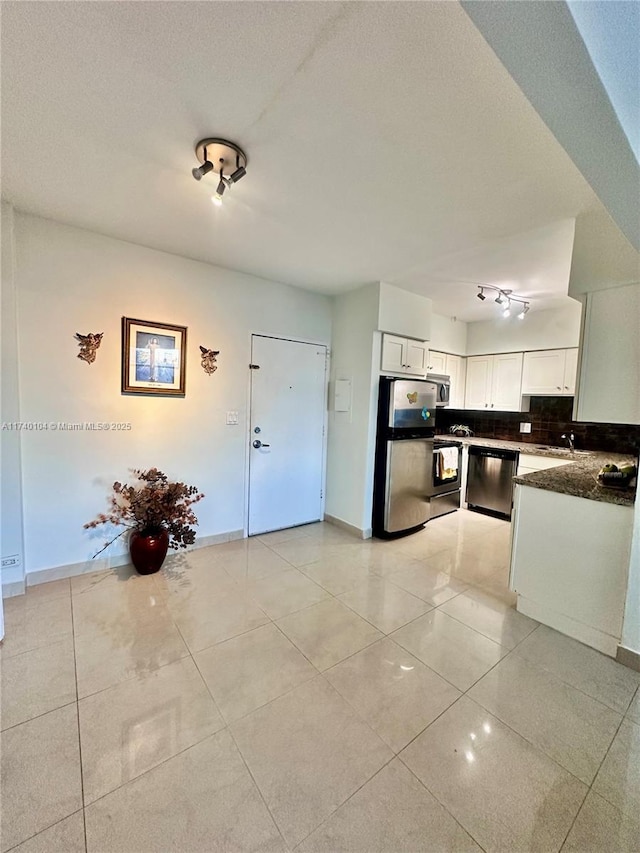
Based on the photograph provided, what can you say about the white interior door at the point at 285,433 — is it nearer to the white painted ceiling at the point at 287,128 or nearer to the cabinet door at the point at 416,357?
the cabinet door at the point at 416,357

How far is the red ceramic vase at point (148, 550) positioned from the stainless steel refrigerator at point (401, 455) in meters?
2.01

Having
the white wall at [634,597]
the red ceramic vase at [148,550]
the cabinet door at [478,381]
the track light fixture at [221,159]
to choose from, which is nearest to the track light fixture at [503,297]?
the cabinet door at [478,381]

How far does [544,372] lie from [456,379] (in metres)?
1.05

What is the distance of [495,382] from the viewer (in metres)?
4.56

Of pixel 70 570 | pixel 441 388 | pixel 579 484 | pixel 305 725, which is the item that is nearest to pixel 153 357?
pixel 70 570

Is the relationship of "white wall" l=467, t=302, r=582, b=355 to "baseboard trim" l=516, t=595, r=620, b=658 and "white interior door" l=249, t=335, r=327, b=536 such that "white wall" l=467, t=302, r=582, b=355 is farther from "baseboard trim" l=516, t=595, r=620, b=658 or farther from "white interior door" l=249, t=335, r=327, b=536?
"baseboard trim" l=516, t=595, r=620, b=658

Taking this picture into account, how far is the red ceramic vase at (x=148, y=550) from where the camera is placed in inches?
102

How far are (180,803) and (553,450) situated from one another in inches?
171

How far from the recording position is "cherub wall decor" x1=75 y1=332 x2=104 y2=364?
98.2 inches

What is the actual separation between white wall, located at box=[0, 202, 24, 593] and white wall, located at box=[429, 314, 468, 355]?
4.00 m

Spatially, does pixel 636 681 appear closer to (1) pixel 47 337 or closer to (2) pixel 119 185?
(2) pixel 119 185

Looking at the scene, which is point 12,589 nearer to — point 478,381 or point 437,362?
point 437,362

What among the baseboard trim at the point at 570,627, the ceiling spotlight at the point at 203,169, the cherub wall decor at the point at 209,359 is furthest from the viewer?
the cherub wall decor at the point at 209,359

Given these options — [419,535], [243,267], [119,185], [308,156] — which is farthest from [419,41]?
[419,535]
